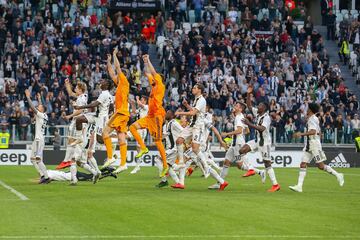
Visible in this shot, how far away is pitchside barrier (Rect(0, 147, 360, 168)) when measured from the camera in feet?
139

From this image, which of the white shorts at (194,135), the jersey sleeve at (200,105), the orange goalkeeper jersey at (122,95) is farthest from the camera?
the orange goalkeeper jersey at (122,95)

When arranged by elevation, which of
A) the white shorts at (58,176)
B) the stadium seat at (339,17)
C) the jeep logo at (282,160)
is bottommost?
the jeep logo at (282,160)

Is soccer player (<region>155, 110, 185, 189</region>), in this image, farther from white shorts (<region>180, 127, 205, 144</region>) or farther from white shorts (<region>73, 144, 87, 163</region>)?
white shorts (<region>73, 144, 87, 163</region>)

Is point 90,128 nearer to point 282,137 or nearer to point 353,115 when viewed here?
point 282,137

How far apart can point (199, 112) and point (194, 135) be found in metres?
0.66

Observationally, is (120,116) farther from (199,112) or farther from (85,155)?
(199,112)

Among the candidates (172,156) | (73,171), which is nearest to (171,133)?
(172,156)

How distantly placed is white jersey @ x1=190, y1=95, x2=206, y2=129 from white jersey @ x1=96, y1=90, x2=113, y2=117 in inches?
106

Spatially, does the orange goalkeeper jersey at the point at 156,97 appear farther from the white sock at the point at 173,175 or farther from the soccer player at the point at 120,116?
the white sock at the point at 173,175

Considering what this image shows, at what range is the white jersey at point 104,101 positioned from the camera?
26.4m

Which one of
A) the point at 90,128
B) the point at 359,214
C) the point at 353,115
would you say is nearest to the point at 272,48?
the point at 353,115

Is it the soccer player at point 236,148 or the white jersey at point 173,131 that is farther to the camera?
the white jersey at point 173,131

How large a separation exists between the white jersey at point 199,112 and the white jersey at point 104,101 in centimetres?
270

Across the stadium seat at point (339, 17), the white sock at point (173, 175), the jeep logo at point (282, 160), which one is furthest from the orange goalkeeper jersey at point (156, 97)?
the stadium seat at point (339, 17)
